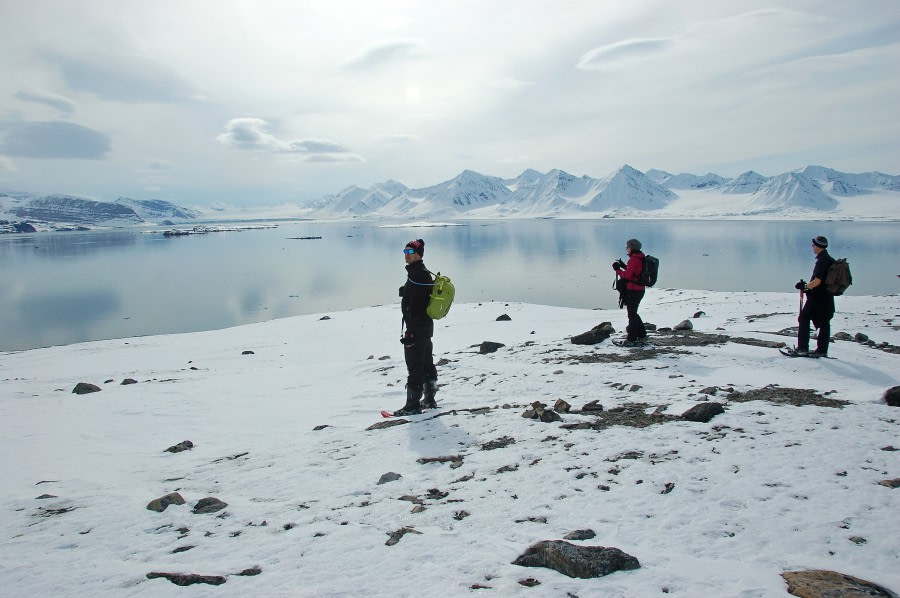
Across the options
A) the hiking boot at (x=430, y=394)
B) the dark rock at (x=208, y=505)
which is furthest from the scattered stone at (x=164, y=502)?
the hiking boot at (x=430, y=394)

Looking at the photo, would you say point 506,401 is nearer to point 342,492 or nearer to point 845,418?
point 342,492

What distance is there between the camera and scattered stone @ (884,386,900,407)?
22.6 ft

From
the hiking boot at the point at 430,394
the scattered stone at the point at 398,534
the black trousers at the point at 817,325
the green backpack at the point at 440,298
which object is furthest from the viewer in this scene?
the black trousers at the point at 817,325

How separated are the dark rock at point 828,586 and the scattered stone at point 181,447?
8169mm

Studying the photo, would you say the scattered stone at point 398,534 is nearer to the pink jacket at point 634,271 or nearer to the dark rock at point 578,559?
the dark rock at point 578,559

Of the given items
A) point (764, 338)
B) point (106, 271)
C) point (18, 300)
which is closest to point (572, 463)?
point (764, 338)

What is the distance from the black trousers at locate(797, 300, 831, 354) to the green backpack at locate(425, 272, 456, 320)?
288 inches

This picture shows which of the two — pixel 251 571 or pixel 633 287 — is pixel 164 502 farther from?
pixel 633 287

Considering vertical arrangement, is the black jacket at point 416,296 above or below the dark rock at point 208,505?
above

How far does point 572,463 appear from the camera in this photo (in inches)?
234

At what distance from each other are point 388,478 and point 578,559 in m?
2.80

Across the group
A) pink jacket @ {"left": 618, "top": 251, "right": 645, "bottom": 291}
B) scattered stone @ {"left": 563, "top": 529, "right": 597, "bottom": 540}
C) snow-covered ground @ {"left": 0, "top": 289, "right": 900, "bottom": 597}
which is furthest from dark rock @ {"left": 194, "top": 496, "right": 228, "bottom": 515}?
pink jacket @ {"left": 618, "top": 251, "right": 645, "bottom": 291}

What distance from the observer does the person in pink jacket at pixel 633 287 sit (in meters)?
11.8

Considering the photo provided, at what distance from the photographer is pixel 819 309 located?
33.4ft
